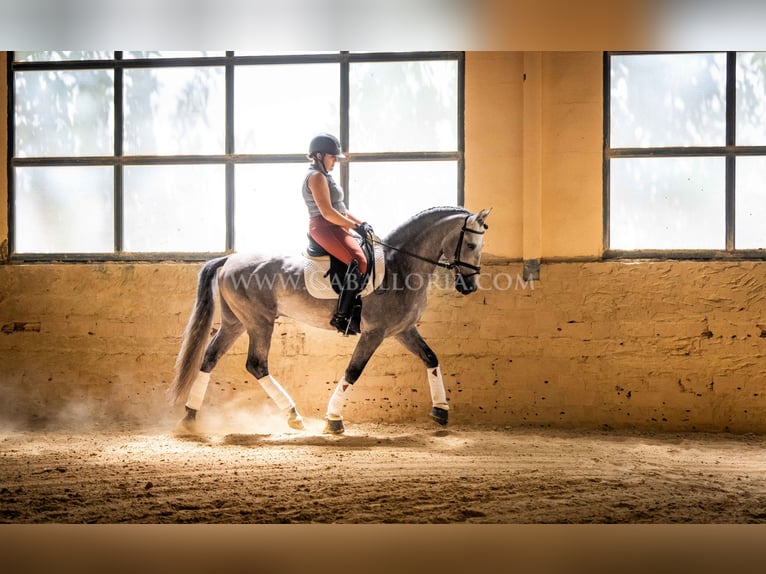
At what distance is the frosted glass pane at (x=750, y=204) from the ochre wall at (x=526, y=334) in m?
0.23

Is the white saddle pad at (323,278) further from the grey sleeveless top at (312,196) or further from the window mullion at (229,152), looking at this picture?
the window mullion at (229,152)

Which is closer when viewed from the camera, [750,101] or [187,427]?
[187,427]

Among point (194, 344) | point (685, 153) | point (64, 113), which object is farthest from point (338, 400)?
point (64, 113)

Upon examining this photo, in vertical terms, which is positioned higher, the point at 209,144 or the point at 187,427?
the point at 209,144

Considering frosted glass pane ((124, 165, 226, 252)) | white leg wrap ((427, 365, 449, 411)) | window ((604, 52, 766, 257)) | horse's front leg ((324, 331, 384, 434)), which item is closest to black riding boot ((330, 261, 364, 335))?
horse's front leg ((324, 331, 384, 434))

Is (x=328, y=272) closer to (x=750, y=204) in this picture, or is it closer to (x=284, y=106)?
(x=284, y=106)

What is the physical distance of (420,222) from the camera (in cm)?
457

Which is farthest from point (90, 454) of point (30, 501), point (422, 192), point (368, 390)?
point (422, 192)

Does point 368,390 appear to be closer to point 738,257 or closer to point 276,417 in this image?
point 276,417

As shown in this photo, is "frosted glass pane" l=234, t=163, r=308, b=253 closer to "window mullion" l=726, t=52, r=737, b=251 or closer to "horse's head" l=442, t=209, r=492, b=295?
"horse's head" l=442, t=209, r=492, b=295

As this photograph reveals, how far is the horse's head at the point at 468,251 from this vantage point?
443cm

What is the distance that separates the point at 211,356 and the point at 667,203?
3798mm

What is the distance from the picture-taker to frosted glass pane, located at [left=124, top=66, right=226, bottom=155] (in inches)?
211

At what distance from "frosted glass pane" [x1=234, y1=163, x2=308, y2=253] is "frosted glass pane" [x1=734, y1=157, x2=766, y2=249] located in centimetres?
351
